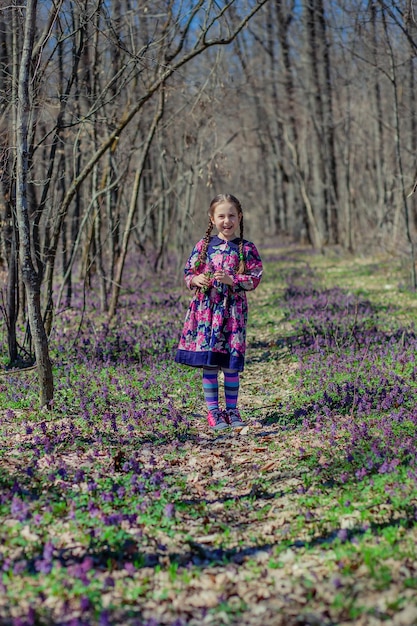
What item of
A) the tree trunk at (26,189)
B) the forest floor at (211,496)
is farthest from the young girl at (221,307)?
the tree trunk at (26,189)

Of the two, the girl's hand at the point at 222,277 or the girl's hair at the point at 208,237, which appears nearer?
the girl's hand at the point at 222,277

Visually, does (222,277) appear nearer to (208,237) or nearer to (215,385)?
(208,237)

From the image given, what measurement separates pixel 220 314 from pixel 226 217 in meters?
0.97

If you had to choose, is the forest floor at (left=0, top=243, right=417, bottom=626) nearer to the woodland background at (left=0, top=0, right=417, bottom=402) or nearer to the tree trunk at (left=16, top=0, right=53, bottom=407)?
the tree trunk at (left=16, top=0, right=53, bottom=407)

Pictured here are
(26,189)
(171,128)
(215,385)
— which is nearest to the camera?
(26,189)

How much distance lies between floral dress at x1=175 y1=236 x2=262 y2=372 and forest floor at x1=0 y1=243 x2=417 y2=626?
741 mm

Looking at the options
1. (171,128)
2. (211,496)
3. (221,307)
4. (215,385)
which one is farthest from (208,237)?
(171,128)

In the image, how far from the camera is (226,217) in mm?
6566

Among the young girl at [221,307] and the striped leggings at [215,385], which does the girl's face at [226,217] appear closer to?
the young girl at [221,307]

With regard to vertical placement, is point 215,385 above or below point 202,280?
below

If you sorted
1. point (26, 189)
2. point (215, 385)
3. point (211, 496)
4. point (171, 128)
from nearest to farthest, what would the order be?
point (211, 496) → point (26, 189) → point (215, 385) → point (171, 128)

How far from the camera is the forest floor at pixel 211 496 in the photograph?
3.50 meters

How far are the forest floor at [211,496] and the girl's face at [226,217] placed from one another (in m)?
1.96

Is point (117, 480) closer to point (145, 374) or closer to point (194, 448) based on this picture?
point (194, 448)
